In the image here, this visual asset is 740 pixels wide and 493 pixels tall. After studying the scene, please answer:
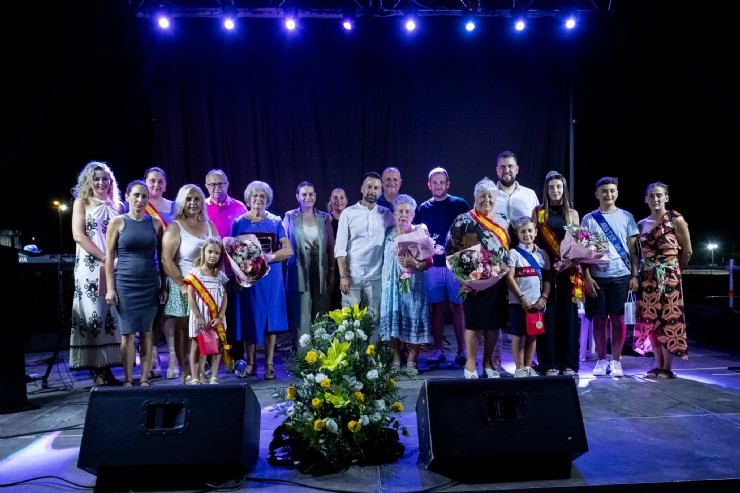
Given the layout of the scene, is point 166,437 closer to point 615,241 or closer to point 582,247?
point 582,247

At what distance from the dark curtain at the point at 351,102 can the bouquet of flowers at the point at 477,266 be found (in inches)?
115

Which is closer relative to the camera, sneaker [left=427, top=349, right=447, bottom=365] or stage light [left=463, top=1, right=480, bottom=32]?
sneaker [left=427, top=349, right=447, bottom=365]

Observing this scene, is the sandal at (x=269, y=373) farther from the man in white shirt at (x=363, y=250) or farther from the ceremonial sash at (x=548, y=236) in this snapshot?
the ceremonial sash at (x=548, y=236)

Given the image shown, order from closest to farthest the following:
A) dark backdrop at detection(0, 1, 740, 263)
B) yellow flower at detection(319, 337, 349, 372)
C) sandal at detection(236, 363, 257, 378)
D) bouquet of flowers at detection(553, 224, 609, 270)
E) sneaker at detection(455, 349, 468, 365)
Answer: yellow flower at detection(319, 337, 349, 372), bouquet of flowers at detection(553, 224, 609, 270), sandal at detection(236, 363, 257, 378), sneaker at detection(455, 349, 468, 365), dark backdrop at detection(0, 1, 740, 263)

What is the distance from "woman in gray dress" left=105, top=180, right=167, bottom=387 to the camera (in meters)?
4.05

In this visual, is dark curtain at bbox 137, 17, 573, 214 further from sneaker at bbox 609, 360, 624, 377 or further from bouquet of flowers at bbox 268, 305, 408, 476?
bouquet of flowers at bbox 268, 305, 408, 476

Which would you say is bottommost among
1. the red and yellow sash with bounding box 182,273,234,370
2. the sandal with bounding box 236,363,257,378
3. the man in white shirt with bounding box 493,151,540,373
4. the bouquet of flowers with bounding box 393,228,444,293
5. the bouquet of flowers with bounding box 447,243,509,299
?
the sandal with bounding box 236,363,257,378

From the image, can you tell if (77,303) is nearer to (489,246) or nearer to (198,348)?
(198,348)

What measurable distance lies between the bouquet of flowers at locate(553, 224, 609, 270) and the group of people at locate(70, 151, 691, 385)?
7 cm

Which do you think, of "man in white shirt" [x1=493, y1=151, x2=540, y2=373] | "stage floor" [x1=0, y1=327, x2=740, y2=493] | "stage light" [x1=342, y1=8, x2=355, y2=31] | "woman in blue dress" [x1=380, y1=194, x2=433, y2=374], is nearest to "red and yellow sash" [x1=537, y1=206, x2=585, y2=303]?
"man in white shirt" [x1=493, y1=151, x2=540, y2=373]

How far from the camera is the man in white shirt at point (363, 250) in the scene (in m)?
4.65

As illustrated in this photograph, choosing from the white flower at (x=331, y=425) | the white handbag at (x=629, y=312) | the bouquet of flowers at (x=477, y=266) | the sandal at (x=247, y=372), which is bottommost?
the sandal at (x=247, y=372)

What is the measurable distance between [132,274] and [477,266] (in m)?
2.58

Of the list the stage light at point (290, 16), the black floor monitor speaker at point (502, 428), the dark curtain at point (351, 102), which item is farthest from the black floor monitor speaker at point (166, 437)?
the stage light at point (290, 16)
